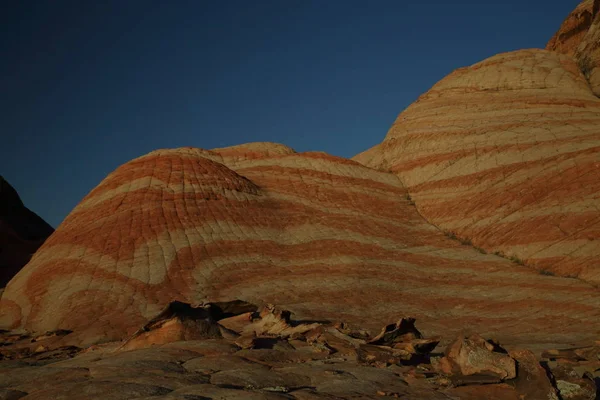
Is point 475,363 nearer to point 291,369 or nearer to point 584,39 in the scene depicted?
point 291,369

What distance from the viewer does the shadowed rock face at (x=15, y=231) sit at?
52019mm

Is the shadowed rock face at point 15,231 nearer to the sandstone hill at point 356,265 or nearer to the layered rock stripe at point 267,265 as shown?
the sandstone hill at point 356,265

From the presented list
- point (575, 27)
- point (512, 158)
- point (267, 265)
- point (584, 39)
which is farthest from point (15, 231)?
point (575, 27)

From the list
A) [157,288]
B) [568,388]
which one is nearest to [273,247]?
[157,288]

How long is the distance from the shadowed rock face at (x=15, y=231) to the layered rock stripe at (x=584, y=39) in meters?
51.8

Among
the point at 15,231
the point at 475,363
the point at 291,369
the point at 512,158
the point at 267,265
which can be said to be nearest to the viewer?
the point at 475,363

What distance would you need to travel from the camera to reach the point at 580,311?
74.3 feet

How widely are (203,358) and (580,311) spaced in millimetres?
18105

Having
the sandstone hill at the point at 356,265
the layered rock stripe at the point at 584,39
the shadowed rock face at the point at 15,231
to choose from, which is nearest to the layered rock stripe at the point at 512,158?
the sandstone hill at the point at 356,265

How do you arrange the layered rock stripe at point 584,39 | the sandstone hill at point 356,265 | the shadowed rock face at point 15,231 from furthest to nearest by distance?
the shadowed rock face at point 15,231 < the layered rock stripe at point 584,39 < the sandstone hill at point 356,265

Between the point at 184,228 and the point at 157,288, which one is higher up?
the point at 184,228

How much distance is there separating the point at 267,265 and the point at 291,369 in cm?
1839

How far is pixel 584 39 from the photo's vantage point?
4519 centimetres

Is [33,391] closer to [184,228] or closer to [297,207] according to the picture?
[184,228]
